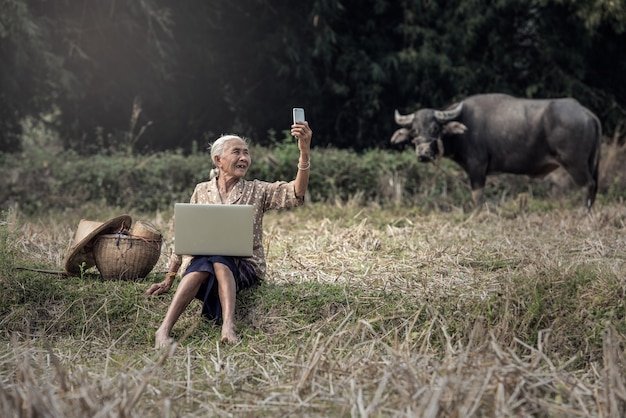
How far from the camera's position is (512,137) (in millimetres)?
8500

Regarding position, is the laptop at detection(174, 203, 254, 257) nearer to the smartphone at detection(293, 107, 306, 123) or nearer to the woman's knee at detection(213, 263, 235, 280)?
the woman's knee at detection(213, 263, 235, 280)

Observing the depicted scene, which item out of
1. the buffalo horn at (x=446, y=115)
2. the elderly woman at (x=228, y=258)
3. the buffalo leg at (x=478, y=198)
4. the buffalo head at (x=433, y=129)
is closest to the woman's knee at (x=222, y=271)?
the elderly woman at (x=228, y=258)

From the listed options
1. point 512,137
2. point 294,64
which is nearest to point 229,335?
point 512,137

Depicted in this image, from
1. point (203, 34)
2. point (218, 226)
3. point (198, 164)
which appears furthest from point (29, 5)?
point (218, 226)

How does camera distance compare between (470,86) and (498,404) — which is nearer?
(498,404)

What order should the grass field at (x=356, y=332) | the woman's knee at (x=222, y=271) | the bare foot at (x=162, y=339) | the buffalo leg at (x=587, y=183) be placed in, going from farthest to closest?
1. the buffalo leg at (x=587, y=183)
2. the woman's knee at (x=222, y=271)
3. the bare foot at (x=162, y=339)
4. the grass field at (x=356, y=332)

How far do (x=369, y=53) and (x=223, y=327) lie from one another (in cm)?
920

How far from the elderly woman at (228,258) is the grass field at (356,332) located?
A: 0.12m

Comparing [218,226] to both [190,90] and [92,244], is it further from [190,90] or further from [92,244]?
[190,90]

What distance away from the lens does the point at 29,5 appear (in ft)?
36.7

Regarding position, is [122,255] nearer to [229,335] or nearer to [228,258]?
[228,258]

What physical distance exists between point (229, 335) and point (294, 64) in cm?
868

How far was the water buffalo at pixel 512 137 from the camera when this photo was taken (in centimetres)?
820

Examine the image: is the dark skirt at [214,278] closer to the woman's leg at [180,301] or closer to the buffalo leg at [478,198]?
the woman's leg at [180,301]
